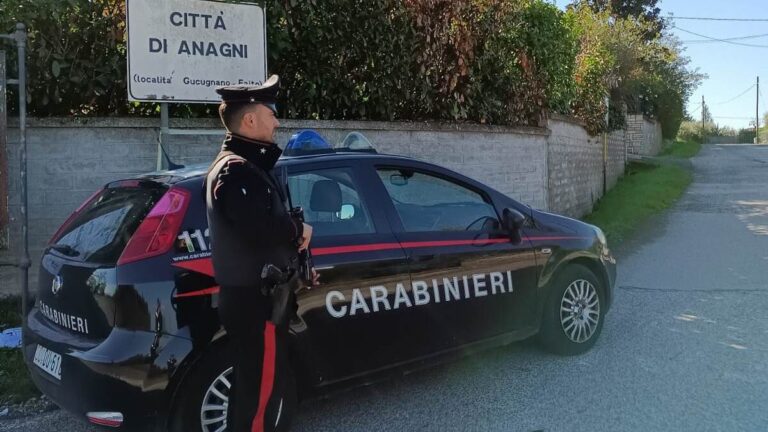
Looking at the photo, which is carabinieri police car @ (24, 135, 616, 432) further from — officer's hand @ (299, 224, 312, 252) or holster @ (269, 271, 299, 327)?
officer's hand @ (299, 224, 312, 252)

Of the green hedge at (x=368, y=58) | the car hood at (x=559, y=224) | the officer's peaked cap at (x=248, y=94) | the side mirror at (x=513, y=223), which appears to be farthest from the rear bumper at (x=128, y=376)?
the green hedge at (x=368, y=58)

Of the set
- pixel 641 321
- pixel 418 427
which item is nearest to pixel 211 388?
pixel 418 427

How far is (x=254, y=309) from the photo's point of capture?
8.35 feet

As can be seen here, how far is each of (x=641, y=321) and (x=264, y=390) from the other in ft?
13.5

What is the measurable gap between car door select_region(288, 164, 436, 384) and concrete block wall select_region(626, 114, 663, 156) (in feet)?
74.6

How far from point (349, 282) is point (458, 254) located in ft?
2.93

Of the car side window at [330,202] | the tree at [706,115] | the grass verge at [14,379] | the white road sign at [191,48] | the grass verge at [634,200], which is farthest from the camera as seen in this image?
the tree at [706,115]

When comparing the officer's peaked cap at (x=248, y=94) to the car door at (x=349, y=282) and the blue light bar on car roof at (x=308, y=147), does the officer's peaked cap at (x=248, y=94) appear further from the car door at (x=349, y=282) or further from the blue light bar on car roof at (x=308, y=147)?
the blue light bar on car roof at (x=308, y=147)

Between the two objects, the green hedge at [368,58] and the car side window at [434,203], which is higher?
the green hedge at [368,58]

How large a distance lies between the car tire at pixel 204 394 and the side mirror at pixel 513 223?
2.10 metres

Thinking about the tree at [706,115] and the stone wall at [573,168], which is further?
the tree at [706,115]

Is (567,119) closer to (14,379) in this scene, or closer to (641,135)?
(14,379)

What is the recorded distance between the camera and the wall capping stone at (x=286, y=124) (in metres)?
5.62

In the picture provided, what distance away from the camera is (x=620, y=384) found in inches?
167
